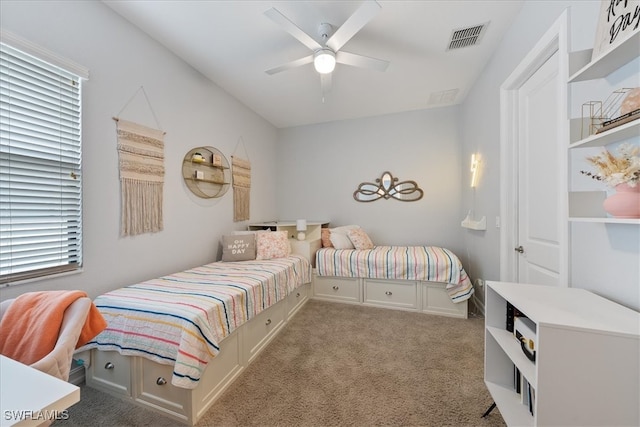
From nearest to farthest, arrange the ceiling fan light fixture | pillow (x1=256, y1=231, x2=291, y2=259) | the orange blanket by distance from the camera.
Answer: the orange blanket < the ceiling fan light fixture < pillow (x1=256, y1=231, x2=291, y2=259)

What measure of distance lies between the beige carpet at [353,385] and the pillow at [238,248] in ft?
3.23

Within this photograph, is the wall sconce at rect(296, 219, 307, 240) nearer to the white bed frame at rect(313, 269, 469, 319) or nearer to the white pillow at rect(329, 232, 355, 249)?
the white pillow at rect(329, 232, 355, 249)

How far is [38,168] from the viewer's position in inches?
60.9

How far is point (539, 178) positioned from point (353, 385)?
6.56ft

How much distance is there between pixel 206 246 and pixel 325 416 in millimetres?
2141

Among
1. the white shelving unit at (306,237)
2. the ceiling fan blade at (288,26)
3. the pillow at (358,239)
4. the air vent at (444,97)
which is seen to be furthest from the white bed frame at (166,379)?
the air vent at (444,97)

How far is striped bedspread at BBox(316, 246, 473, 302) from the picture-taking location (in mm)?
2748

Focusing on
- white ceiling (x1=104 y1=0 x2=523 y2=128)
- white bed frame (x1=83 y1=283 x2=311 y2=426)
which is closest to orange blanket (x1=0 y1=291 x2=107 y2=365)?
white bed frame (x1=83 y1=283 x2=311 y2=426)

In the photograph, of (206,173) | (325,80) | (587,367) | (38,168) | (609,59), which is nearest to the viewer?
(587,367)

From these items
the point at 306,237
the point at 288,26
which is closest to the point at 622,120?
the point at 288,26

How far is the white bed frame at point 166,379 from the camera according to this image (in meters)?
1.42

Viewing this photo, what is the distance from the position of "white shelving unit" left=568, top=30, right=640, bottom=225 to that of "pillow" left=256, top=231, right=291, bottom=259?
2.60m

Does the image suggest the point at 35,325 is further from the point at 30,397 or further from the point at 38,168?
the point at 38,168

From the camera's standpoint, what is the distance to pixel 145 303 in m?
1.56
